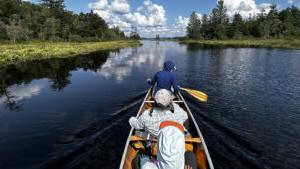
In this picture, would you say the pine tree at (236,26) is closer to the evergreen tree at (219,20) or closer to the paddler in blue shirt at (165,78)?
the evergreen tree at (219,20)

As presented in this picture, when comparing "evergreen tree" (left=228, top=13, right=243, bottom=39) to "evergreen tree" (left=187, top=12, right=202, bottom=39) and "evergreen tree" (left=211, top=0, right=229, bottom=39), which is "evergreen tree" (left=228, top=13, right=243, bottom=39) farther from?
→ "evergreen tree" (left=187, top=12, right=202, bottom=39)

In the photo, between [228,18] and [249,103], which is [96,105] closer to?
[249,103]

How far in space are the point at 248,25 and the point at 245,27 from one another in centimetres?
202

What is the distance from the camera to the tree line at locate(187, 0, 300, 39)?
121 m

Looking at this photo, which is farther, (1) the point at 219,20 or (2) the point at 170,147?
(1) the point at 219,20

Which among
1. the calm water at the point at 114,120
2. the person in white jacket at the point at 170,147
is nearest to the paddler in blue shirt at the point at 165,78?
the calm water at the point at 114,120

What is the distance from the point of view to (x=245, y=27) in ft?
432

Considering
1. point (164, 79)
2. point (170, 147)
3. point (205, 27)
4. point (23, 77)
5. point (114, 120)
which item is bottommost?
point (114, 120)

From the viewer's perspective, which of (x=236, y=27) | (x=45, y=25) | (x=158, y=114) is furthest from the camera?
(x=236, y=27)

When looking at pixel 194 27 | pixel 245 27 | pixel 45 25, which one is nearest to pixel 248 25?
pixel 245 27

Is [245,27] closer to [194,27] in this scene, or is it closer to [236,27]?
[236,27]

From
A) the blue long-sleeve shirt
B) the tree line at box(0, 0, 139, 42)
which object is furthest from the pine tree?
the blue long-sleeve shirt

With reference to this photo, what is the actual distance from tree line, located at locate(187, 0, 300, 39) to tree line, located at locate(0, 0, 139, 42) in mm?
57284

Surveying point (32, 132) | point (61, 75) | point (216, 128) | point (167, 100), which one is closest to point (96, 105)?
point (32, 132)
